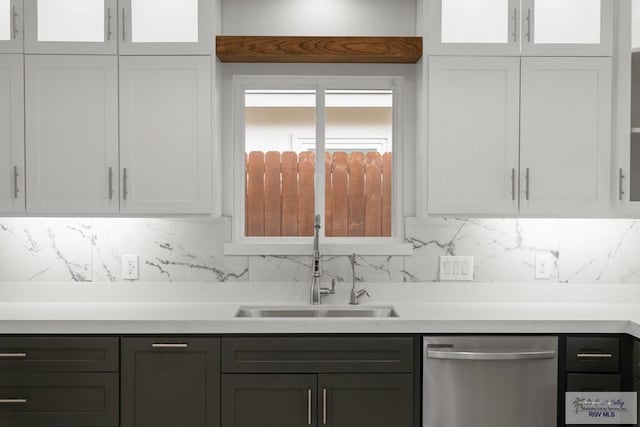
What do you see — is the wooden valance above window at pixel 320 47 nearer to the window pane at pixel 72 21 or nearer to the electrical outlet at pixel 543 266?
the window pane at pixel 72 21

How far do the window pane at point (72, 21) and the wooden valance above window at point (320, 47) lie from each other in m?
0.55

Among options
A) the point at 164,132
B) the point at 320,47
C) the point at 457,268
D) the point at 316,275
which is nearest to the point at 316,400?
the point at 316,275

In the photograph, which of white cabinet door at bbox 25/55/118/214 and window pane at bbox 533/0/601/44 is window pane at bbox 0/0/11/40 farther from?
window pane at bbox 533/0/601/44

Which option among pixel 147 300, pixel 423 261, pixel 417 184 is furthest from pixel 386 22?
pixel 147 300

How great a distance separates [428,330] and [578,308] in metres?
0.89

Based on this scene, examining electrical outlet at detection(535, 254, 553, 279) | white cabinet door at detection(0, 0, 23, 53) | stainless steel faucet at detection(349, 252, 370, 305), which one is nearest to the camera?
white cabinet door at detection(0, 0, 23, 53)

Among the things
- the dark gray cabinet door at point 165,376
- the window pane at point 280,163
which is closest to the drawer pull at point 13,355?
the dark gray cabinet door at point 165,376

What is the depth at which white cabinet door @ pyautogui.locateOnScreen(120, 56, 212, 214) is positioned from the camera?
8.98ft

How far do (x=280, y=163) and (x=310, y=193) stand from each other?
23 centimetres

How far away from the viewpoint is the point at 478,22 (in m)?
2.77

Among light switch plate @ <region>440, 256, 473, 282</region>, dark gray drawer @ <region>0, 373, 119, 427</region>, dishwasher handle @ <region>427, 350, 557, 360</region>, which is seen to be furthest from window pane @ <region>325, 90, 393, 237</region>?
dark gray drawer @ <region>0, 373, 119, 427</region>

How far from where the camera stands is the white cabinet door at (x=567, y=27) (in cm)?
275

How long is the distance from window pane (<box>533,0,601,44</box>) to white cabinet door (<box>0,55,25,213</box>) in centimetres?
242

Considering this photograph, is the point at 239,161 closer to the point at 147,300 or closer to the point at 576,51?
the point at 147,300
